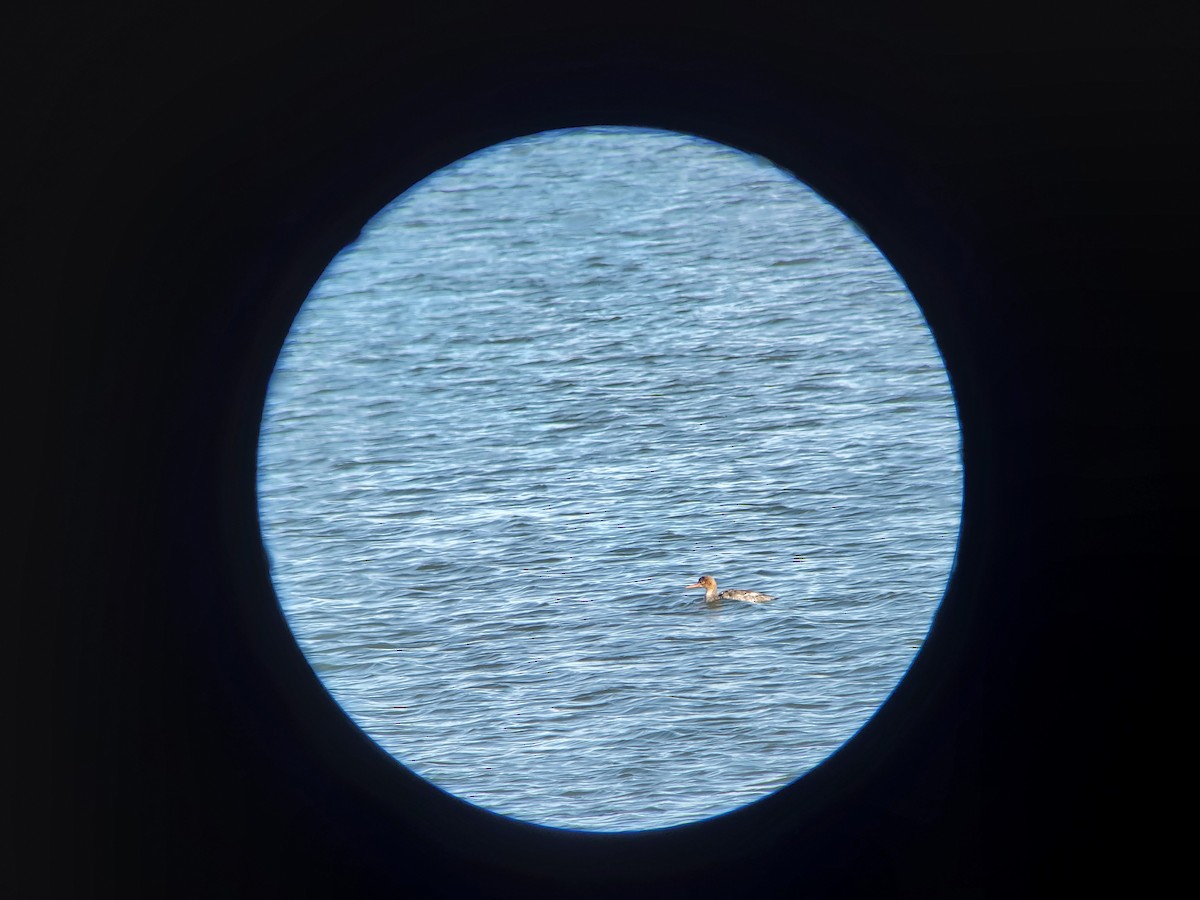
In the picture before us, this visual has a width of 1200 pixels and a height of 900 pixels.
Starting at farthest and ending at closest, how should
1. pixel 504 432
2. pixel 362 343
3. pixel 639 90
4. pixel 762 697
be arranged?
1. pixel 362 343
2. pixel 504 432
3. pixel 762 697
4. pixel 639 90

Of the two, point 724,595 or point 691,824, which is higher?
point 724,595

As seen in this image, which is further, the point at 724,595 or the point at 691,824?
the point at 724,595

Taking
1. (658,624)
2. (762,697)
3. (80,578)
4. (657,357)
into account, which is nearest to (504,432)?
(657,357)

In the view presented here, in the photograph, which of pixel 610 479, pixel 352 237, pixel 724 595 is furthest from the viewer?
pixel 610 479

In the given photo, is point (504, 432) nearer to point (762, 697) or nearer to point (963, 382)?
point (762, 697)

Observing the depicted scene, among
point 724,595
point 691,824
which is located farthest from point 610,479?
point 691,824

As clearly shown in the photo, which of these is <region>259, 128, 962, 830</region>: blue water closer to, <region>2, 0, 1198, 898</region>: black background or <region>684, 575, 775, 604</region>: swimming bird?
<region>684, 575, 775, 604</region>: swimming bird

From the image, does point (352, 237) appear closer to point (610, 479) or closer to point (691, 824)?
point (691, 824)
